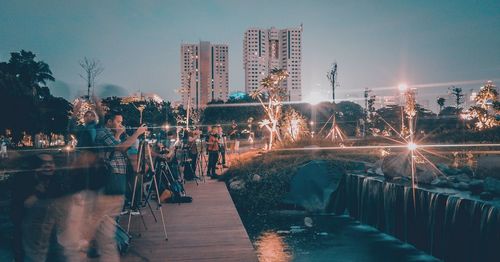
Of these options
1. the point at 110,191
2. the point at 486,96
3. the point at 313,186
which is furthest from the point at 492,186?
the point at 486,96

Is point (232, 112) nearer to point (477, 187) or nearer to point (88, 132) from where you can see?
point (477, 187)

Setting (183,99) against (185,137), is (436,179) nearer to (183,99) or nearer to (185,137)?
(185,137)

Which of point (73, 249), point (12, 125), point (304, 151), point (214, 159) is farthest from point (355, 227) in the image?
point (12, 125)

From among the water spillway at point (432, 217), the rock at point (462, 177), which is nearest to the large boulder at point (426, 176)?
the rock at point (462, 177)

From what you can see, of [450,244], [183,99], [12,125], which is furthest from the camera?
[183,99]

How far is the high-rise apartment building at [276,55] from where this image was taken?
135m

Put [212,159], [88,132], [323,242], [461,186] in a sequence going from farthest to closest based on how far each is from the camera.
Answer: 1. [212,159]
2. [323,242]
3. [461,186]
4. [88,132]

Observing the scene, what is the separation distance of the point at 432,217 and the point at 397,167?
3.29 m

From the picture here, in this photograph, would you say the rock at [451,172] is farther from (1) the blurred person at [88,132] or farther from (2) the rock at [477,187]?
(1) the blurred person at [88,132]

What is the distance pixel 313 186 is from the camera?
15852mm

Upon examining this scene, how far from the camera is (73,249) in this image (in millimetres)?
5098

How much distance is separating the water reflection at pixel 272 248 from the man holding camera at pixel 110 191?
4618 millimetres

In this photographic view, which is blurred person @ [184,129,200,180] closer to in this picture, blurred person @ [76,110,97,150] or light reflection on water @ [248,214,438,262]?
light reflection on water @ [248,214,438,262]

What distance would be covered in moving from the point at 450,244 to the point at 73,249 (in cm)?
722
